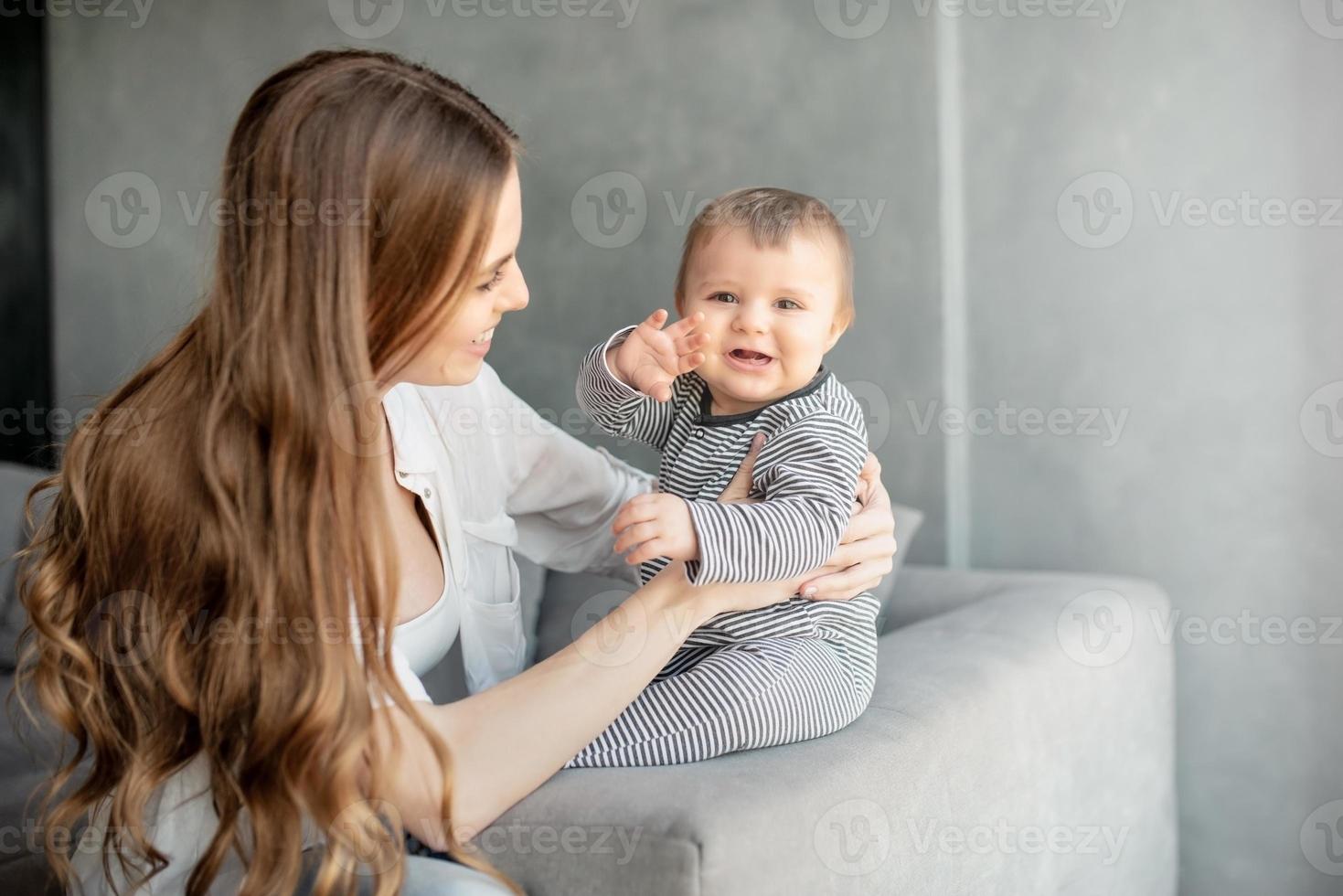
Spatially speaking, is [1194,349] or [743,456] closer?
[743,456]

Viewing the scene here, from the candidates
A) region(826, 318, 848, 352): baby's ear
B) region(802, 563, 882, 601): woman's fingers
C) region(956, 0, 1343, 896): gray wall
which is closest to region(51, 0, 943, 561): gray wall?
region(956, 0, 1343, 896): gray wall

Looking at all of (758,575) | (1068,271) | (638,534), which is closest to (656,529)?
(638,534)

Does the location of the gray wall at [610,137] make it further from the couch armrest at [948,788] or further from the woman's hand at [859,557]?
the woman's hand at [859,557]

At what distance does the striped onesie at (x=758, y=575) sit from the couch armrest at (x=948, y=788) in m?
0.04

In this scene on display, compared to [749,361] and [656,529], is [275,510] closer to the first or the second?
[656,529]

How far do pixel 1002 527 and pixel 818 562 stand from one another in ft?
3.60

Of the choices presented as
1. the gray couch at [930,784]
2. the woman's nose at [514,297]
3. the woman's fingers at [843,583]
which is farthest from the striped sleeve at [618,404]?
the gray couch at [930,784]

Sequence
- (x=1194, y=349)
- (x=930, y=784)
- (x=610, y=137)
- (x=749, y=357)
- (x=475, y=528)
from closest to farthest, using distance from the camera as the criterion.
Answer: (x=930, y=784) < (x=749, y=357) < (x=475, y=528) < (x=1194, y=349) < (x=610, y=137)

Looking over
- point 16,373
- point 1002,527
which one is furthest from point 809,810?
point 16,373

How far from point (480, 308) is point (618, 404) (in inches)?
12.6

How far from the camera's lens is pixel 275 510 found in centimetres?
105

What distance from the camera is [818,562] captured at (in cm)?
122

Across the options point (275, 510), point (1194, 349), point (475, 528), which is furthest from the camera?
point (1194, 349)

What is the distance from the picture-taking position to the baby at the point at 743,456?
Result: 118cm
